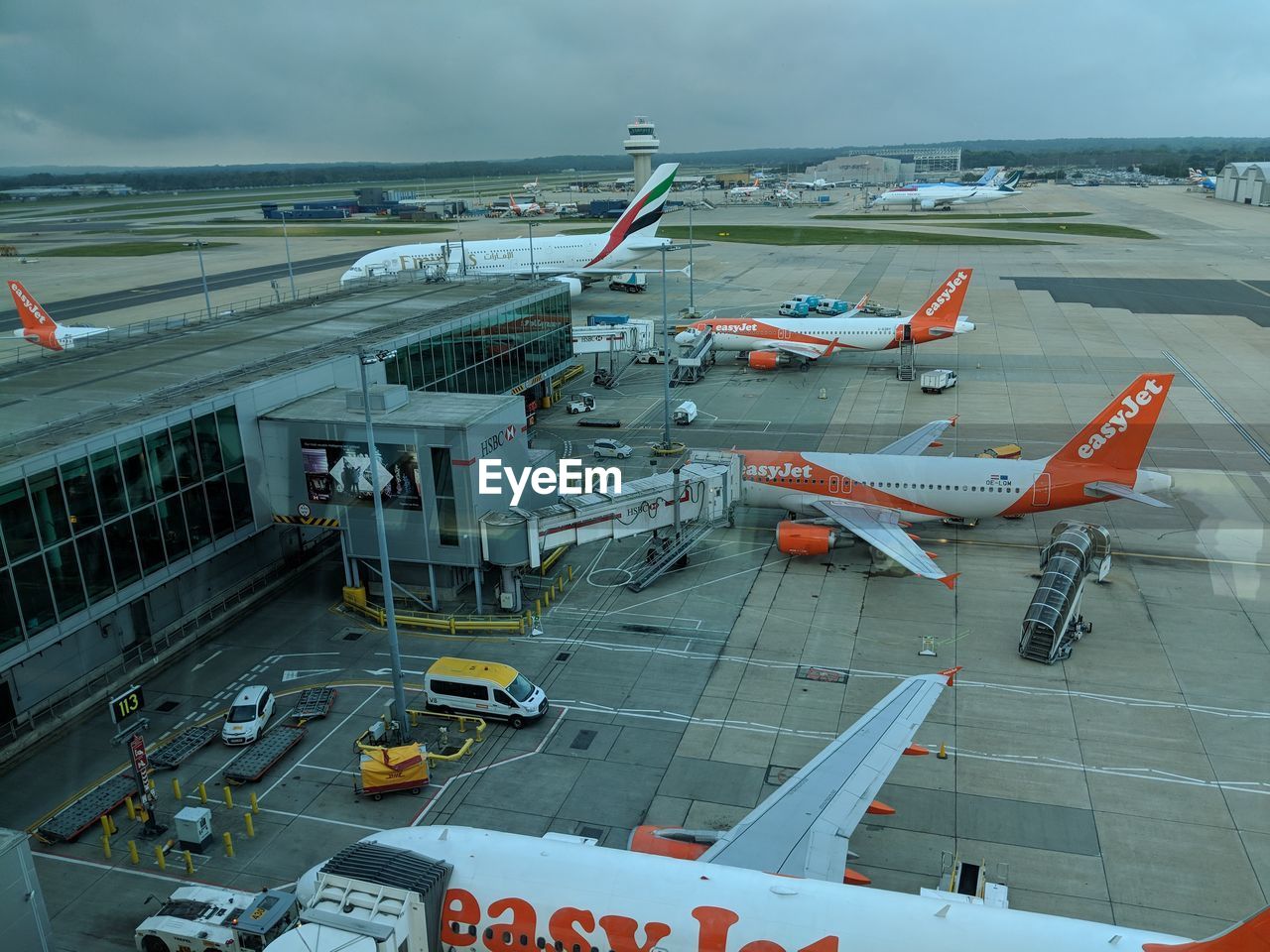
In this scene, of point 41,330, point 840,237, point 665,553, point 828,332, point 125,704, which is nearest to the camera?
point 125,704

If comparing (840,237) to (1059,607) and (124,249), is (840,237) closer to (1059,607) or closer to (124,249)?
(124,249)

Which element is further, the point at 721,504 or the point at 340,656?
the point at 721,504

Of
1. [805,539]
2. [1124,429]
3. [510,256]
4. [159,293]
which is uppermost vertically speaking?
[510,256]

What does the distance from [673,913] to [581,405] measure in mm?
56180

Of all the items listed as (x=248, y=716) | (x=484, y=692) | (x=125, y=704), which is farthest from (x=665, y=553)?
(x=125, y=704)

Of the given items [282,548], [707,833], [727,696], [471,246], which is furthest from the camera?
[471,246]

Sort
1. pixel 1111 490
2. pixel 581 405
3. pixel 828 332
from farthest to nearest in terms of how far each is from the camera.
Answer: pixel 828 332, pixel 581 405, pixel 1111 490

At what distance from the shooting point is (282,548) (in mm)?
44656

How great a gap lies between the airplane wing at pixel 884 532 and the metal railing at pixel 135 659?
25.7 m

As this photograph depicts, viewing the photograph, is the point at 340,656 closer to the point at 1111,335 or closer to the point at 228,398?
the point at 228,398

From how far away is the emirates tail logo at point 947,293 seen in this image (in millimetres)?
80000

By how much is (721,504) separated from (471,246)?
80529 millimetres

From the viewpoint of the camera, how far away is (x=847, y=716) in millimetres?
31438

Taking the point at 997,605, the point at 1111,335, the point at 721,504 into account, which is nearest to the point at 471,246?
the point at 1111,335
